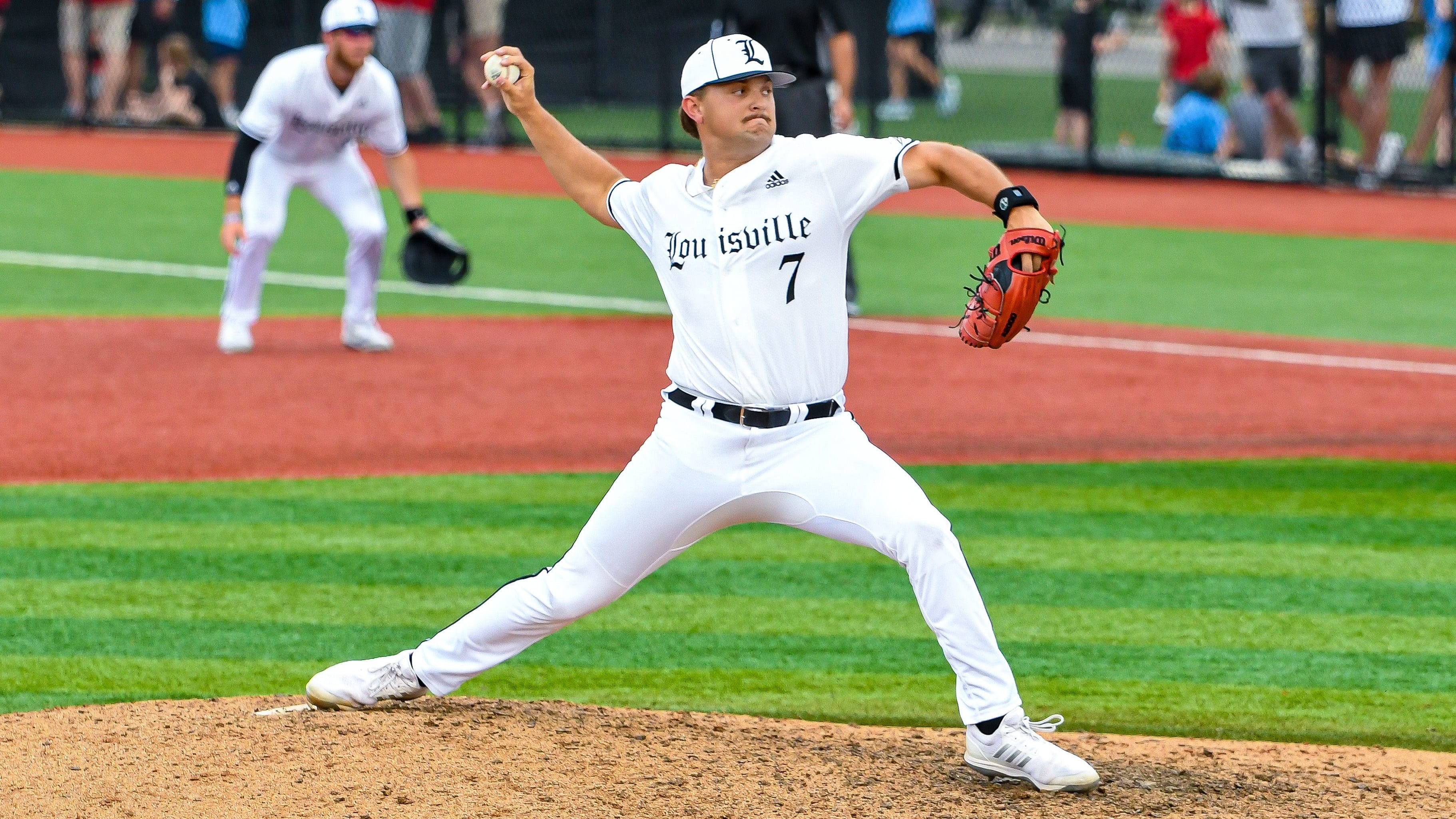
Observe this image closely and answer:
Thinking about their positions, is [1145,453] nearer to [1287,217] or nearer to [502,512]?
[502,512]

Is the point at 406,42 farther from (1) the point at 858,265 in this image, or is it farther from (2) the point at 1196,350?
(2) the point at 1196,350

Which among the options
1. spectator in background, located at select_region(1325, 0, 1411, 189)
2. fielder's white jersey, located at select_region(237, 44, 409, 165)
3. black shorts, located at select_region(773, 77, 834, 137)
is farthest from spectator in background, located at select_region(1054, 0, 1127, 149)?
fielder's white jersey, located at select_region(237, 44, 409, 165)

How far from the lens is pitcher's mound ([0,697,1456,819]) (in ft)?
15.0

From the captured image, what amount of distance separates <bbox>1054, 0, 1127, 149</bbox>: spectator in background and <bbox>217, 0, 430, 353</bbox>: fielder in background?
10.7 meters

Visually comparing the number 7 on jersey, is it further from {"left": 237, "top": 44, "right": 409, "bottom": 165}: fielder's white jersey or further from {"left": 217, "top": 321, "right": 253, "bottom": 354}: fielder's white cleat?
{"left": 217, "top": 321, "right": 253, "bottom": 354}: fielder's white cleat

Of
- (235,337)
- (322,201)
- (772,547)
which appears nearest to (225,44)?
(235,337)

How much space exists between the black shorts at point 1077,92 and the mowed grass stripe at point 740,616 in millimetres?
13781

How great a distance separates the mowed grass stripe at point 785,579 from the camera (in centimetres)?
667

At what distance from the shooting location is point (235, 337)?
36.5ft

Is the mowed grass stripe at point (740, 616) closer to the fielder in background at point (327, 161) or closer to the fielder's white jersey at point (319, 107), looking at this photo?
the fielder in background at point (327, 161)

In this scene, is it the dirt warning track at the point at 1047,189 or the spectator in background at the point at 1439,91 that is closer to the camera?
the dirt warning track at the point at 1047,189

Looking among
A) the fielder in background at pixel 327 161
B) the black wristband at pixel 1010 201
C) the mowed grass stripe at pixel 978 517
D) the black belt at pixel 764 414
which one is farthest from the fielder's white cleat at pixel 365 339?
the black wristband at pixel 1010 201

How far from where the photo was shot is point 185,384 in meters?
10.2

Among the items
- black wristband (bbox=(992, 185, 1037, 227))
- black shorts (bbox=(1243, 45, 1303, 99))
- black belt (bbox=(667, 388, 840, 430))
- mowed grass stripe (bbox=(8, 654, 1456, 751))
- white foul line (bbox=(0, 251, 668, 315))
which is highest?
black shorts (bbox=(1243, 45, 1303, 99))
